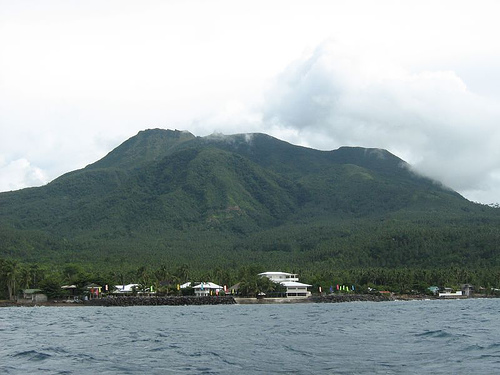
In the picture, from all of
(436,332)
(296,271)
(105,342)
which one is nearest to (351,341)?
(436,332)

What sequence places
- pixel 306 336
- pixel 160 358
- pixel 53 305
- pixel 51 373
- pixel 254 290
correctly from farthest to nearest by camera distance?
pixel 254 290 < pixel 53 305 < pixel 306 336 < pixel 160 358 < pixel 51 373

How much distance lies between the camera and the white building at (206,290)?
14956 centimetres

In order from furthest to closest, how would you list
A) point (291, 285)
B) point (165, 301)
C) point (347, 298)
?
point (291, 285) < point (347, 298) < point (165, 301)

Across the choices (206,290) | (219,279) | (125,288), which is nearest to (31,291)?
(125,288)

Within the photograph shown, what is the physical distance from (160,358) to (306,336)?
16667mm

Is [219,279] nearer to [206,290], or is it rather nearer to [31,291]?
[206,290]

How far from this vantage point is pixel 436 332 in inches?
2137

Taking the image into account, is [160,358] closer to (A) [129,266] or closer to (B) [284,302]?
(B) [284,302]

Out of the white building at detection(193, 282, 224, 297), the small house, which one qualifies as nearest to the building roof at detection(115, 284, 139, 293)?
the white building at detection(193, 282, 224, 297)

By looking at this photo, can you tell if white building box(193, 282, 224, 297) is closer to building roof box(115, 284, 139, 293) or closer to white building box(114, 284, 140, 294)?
white building box(114, 284, 140, 294)

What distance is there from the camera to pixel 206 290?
151500 mm

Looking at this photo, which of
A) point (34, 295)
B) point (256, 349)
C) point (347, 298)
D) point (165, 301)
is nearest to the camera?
point (256, 349)

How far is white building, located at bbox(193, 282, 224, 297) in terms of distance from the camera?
150m

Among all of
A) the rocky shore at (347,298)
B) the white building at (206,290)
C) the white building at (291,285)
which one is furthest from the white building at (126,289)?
the rocky shore at (347,298)
